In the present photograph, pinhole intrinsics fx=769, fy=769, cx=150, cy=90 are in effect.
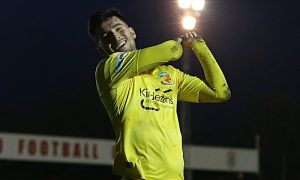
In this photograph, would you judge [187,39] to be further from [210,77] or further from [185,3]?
[185,3]

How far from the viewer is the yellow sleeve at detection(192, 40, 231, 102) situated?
4496 mm

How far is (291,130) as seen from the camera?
56.0 meters

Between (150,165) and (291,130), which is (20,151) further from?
(291,130)

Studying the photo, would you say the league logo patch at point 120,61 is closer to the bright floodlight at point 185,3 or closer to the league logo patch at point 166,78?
the league logo patch at point 166,78

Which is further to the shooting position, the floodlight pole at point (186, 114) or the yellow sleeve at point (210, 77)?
the floodlight pole at point (186, 114)

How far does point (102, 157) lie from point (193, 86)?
857 inches

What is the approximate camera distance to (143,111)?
410 cm

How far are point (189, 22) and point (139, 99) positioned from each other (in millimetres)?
9791

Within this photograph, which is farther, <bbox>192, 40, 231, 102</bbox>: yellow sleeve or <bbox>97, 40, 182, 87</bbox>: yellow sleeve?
<bbox>192, 40, 231, 102</bbox>: yellow sleeve

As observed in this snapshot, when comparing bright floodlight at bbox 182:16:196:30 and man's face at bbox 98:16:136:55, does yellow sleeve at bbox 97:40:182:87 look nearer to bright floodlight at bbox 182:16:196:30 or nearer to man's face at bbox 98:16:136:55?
man's face at bbox 98:16:136:55

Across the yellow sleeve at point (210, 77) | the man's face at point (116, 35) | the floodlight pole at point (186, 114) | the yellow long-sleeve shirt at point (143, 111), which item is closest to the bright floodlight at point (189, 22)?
the floodlight pole at point (186, 114)

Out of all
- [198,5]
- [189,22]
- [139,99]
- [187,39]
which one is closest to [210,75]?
[187,39]

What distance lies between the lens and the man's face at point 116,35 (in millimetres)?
4289

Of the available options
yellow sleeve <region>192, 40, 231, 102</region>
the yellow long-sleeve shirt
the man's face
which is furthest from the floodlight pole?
the yellow long-sleeve shirt
